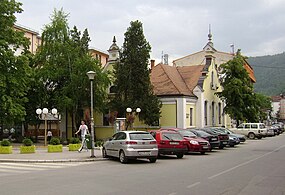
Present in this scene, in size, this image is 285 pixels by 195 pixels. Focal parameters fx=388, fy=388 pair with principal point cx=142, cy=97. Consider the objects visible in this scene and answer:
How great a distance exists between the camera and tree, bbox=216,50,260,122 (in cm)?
5022

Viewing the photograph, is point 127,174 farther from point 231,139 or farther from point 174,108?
point 174,108

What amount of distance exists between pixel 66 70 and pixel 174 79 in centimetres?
1277

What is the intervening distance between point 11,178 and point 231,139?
21576 mm

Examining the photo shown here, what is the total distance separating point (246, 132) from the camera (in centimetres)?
4759

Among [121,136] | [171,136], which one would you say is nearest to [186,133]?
[171,136]

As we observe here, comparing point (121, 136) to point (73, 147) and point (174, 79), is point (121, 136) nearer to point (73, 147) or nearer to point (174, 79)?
point (73, 147)

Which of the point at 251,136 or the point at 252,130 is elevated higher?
the point at 252,130

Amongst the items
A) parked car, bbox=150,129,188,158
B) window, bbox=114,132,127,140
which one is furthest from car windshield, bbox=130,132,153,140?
parked car, bbox=150,129,188,158

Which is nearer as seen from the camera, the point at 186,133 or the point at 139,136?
the point at 139,136

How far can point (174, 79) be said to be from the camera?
46562mm

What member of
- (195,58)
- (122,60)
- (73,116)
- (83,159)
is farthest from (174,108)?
(195,58)

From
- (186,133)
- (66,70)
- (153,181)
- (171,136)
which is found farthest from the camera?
(66,70)

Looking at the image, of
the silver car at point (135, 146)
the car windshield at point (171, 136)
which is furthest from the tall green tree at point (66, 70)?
the silver car at point (135, 146)

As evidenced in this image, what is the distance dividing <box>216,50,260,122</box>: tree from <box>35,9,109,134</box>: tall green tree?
663 inches
